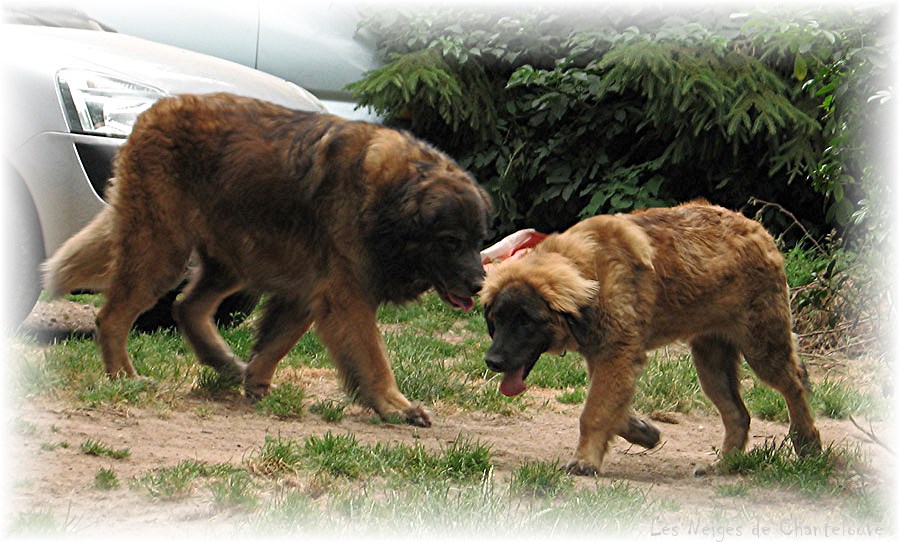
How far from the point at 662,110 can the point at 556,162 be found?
4.14 feet

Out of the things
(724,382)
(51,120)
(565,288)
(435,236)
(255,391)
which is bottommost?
(255,391)

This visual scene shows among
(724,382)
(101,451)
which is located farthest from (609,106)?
(101,451)

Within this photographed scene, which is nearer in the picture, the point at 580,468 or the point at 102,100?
the point at 580,468

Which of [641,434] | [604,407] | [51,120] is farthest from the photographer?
[51,120]

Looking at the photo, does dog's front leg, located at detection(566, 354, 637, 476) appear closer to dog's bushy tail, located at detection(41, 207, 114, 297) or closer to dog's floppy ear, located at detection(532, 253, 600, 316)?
dog's floppy ear, located at detection(532, 253, 600, 316)

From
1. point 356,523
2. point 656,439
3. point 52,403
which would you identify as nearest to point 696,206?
point 656,439

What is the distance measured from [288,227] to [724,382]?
95.9 inches

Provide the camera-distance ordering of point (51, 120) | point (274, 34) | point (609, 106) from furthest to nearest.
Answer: point (609, 106)
point (274, 34)
point (51, 120)

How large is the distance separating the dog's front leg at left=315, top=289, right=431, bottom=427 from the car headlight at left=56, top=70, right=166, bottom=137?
1.84 meters

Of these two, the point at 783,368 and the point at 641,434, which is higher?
the point at 783,368

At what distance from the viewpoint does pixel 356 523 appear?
12.5ft

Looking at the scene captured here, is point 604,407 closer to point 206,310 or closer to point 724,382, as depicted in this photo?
point 724,382

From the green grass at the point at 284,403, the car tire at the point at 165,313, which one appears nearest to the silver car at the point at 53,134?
the car tire at the point at 165,313

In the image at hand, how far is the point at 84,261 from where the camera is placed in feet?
20.0
